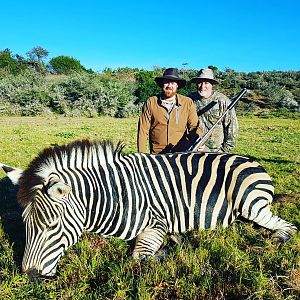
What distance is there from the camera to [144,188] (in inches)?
134

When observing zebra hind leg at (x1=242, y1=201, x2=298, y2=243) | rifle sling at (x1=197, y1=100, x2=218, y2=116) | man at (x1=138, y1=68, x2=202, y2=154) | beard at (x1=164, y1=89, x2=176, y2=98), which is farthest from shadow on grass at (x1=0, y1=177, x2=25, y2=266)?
rifle sling at (x1=197, y1=100, x2=218, y2=116)

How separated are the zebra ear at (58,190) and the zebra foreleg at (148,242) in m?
0.87

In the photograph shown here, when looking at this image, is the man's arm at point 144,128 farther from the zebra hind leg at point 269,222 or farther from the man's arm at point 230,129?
the zebra hind leg at point 269,222

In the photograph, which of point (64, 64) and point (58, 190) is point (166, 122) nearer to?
point (58, 190)

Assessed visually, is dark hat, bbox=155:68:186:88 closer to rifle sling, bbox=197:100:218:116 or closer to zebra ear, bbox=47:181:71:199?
rifle sling, bbox=197:100:218:116

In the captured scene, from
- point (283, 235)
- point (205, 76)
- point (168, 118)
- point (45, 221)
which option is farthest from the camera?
point (205, 76)

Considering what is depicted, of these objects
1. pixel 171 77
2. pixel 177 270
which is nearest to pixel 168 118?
pixel 171 77

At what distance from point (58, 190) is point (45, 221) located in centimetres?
24

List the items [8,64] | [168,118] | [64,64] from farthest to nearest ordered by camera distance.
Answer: [64,64] < [8,64] < [168,118]

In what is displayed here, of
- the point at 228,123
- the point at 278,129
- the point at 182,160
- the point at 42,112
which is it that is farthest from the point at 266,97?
the point at 182,160

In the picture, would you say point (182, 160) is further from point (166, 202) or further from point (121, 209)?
point (121, 209)

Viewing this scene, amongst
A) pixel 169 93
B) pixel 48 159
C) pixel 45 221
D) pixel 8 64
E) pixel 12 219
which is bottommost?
pixel 12 219

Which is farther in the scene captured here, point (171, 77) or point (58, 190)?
point (171, 77)

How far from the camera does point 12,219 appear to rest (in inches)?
173
